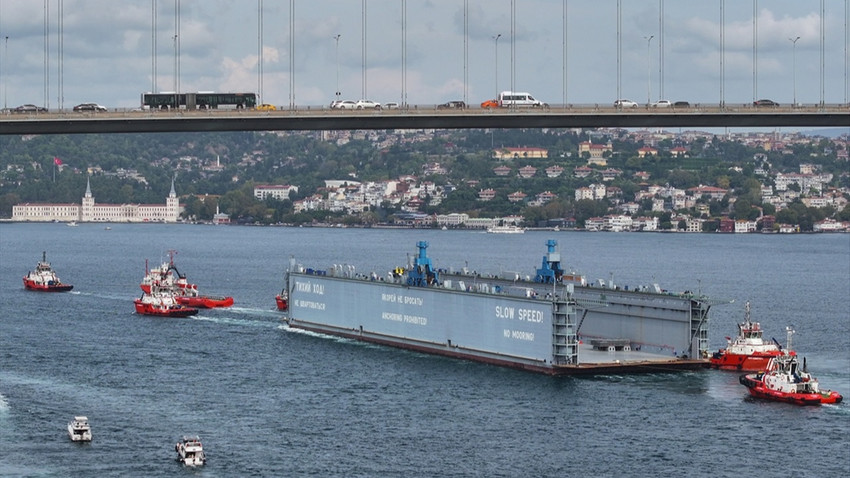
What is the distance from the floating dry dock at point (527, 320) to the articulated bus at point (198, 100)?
1012 centimetres

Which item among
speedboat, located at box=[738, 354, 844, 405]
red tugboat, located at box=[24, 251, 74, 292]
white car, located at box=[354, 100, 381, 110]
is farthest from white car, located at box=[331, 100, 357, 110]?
red tugboat, located at box=[24, 251, 74, 292]

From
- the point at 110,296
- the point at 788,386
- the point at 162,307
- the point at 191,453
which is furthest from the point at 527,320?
the point at 110,296

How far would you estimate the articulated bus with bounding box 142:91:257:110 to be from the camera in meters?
62.8

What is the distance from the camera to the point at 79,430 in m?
44.2

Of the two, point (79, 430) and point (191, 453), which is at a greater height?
point (79, 430)

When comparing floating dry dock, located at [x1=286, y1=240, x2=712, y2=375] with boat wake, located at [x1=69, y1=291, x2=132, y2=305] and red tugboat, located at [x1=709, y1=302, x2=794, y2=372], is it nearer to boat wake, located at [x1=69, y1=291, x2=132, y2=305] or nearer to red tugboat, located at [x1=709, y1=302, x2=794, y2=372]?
red tugboat, located at [x1=709, y1=302, x2=794, y2=372]

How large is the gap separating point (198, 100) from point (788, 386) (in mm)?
26950

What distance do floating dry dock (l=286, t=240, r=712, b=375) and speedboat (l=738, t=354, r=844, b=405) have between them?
20.9ft

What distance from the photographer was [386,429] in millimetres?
47250

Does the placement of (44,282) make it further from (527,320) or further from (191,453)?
(191,453)

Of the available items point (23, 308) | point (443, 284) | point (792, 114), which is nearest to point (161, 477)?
point (443, 284)

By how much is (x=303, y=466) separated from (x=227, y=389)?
41.5 ft

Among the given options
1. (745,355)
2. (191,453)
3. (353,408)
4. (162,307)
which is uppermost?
(162,307)

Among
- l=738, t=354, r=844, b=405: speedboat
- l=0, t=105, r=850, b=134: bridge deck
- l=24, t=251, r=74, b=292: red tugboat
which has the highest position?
l=0, t=105, r=850, b=134: bridge deck
